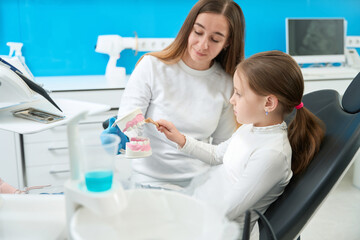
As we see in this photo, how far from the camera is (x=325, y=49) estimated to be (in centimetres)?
311

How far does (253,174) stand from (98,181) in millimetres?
608

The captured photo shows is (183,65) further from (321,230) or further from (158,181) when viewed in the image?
(321,230)

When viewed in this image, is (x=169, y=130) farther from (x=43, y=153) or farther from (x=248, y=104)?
(x=43, y=153)

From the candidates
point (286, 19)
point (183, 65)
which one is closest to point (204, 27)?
point (183, 65)

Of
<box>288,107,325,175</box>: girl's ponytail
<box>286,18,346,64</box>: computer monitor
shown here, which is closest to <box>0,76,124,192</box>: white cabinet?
<box>288,107,325,175</box>: girl's ponytail

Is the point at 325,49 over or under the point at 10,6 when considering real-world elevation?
under

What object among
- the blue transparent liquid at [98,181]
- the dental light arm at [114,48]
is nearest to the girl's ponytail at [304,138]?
the blue transparent liquid at [98,181]

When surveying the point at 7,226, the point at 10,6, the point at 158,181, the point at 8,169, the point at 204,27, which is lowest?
the point at 8,169

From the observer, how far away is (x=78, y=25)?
2762mm

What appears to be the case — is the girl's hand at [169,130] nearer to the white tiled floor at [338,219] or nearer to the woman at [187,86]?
the woman at [187,86]

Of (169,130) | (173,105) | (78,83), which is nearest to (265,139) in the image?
(169,130)

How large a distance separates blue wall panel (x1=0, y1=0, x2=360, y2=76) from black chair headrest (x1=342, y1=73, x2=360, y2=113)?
1.99 meters

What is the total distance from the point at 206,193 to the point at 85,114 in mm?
408

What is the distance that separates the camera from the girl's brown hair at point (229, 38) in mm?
1447
